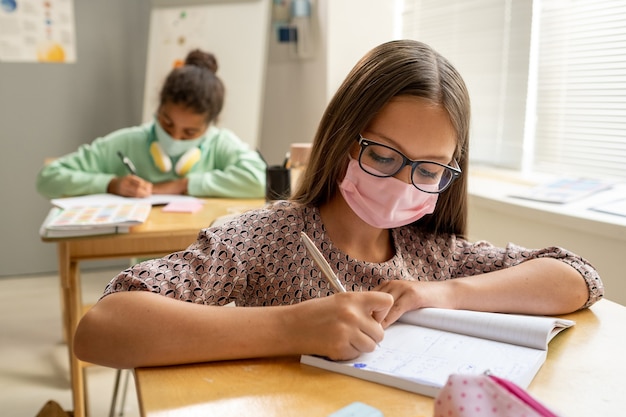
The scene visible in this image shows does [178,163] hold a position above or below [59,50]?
below

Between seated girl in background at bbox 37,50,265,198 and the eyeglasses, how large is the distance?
1.52 meters

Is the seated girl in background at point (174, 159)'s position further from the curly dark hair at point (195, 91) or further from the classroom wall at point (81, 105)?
the classroom wall at point (81, 105)

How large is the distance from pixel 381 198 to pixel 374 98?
0.16m

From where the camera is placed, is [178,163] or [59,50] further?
[59,50]

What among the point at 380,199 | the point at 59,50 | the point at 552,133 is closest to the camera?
the point at 380,199

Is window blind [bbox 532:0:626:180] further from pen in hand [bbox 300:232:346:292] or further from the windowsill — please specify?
pen in hand [bbox 300:232:346:292]

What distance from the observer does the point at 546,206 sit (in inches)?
78.7

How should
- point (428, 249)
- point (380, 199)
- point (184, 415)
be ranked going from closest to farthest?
point (184, 415), point (380, 199), point (428, 249)

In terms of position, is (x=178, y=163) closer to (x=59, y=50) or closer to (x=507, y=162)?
(x=507, y=162)

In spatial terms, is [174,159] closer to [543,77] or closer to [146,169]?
[146,169]

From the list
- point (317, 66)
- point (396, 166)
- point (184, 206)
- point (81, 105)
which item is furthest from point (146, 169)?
point (396, 166)

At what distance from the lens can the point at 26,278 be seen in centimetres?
406

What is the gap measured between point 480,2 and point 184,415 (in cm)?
244

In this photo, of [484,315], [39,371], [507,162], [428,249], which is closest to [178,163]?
[39,371]
